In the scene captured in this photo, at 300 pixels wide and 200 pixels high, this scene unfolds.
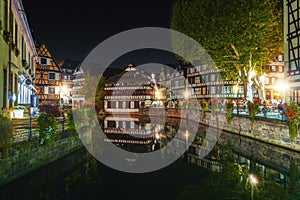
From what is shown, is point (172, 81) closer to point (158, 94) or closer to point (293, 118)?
point (158, 94)

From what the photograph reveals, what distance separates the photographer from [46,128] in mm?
11039

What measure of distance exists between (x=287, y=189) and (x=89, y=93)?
38.8 m

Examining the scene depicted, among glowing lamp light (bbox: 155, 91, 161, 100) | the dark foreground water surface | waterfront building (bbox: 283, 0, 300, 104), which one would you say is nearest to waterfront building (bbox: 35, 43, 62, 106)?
glowing lamp light (bbox: 155, 91, 161, 100)

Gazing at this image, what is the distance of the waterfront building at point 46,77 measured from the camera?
1697 inches

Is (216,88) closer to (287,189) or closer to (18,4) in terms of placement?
(18,4)

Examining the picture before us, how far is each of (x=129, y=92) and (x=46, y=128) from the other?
5044 cm

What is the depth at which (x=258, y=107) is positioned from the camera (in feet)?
60.6

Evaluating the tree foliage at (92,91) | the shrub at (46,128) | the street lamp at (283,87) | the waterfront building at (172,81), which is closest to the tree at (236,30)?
the street lamp at (283,87)

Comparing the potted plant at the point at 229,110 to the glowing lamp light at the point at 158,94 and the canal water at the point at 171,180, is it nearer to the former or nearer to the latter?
the canal water at the point at 171,180

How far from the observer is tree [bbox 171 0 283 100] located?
2286cm

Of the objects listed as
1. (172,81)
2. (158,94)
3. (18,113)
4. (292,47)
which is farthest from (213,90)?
(18,113)

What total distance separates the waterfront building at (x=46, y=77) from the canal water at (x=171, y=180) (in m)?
31.6

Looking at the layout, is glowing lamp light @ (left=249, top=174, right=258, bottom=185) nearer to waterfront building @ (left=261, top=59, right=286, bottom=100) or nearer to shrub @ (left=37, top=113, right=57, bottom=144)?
shrub @ (left=37, top=113, right=57, bottom=144)

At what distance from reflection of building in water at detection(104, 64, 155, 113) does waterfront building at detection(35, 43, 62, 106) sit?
58.2ft
